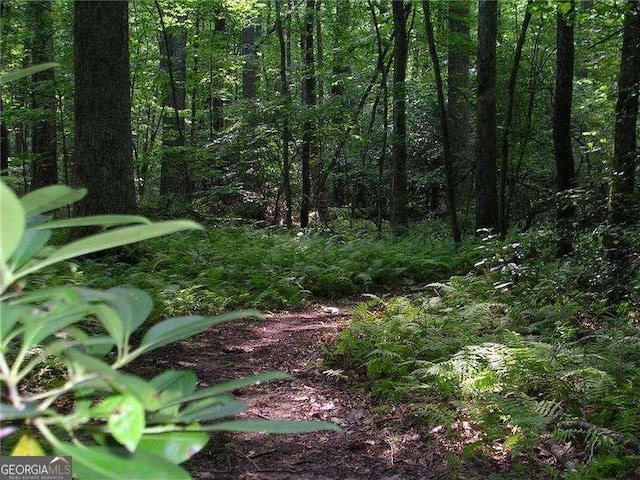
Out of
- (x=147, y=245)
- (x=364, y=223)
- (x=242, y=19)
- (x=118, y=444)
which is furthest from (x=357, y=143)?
(x=118, y=444)

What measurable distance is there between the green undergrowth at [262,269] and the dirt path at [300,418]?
34.1 inches

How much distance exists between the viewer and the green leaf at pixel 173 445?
0.60m

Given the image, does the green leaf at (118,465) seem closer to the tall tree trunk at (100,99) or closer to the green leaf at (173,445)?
the green leaf at (173,445)

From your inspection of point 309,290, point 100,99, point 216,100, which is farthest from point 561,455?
point 216,100

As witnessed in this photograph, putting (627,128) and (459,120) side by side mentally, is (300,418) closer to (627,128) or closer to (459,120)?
(627,128)

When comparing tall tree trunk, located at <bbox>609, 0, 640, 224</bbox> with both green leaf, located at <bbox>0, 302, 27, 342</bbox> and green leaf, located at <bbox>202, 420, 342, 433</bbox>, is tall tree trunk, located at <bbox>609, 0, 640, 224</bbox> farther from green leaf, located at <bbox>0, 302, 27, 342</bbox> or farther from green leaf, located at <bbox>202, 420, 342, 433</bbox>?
green leaf, located at <bbox>0, 302, 27, 342</bbox>

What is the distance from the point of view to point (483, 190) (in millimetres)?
9578

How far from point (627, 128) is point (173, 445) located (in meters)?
6.08

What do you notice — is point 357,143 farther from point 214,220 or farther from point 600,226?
point 600,226

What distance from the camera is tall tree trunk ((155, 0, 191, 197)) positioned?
463 inches

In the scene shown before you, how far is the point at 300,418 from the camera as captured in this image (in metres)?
3.62

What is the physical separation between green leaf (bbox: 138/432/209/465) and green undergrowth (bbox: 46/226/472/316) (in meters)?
5.00

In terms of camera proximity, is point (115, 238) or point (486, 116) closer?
point (115, 238)

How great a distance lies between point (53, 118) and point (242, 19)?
6.04 meters
